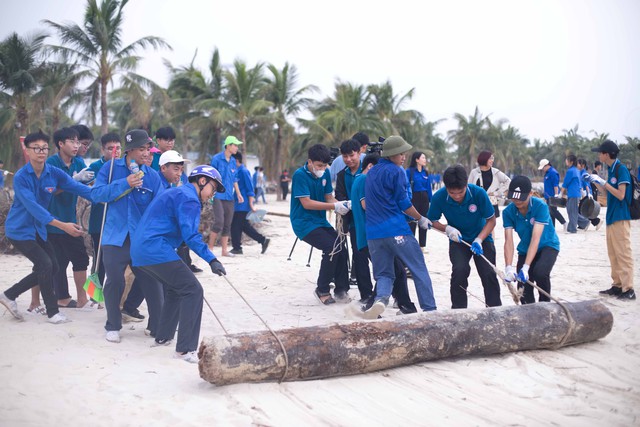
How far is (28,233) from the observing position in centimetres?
571

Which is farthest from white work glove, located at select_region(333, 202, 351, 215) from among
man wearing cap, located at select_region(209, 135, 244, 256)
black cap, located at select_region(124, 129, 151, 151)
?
man wearing cap, located at select_region(209, 135, 244, 256)

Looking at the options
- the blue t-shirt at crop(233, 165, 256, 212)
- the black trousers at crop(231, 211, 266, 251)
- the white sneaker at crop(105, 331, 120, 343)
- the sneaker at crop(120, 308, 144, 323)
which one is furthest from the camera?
the black trousers at crop(231, 211, 266, 251)

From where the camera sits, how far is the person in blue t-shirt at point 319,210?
6.70 meters

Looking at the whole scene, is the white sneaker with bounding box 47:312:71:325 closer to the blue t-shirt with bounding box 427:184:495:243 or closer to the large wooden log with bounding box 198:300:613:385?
the large wooden log with bounding box 198:300:613:385

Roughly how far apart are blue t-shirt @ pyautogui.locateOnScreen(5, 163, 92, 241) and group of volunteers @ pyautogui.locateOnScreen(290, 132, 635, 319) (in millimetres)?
2467

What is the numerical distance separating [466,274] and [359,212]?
4.48ft

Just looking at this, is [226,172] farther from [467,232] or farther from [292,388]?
[292,388]

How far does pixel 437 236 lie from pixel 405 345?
927 cm

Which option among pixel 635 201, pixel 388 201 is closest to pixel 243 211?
pixel 388 201

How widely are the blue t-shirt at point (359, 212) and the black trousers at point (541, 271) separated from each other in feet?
5.50

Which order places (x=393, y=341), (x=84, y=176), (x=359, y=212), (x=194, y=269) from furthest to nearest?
→ (x=194, y=269) → (x=359, y=212) → (x=84, y=176) → (x=393, y=341)

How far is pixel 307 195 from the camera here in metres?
6.75

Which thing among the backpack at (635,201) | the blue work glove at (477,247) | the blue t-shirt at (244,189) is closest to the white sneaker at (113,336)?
the blue work glove at (477,247)

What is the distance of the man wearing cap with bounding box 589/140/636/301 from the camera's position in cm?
695
